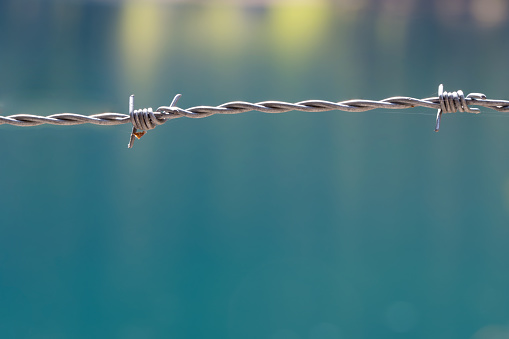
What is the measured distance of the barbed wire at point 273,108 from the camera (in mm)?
1025

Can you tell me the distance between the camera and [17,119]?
3.54 feet

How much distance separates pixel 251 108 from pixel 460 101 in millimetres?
464

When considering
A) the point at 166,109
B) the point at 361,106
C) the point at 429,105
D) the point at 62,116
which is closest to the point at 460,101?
the point at 429,105

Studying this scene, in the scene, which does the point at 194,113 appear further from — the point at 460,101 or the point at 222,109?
the point at 460,101

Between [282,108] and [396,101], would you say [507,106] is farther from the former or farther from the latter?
[282,108]

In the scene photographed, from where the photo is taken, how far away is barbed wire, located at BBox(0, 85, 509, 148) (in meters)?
1.03

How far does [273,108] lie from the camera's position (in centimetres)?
106

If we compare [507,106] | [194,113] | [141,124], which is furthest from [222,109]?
[507,106]

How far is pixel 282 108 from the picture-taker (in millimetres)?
1045

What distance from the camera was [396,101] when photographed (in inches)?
40.9

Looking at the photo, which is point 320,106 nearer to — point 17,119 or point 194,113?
point 194,113

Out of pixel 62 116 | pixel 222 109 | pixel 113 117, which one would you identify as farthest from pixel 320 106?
pixel 62 116

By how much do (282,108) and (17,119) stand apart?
62cm

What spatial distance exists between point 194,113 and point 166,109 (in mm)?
66
